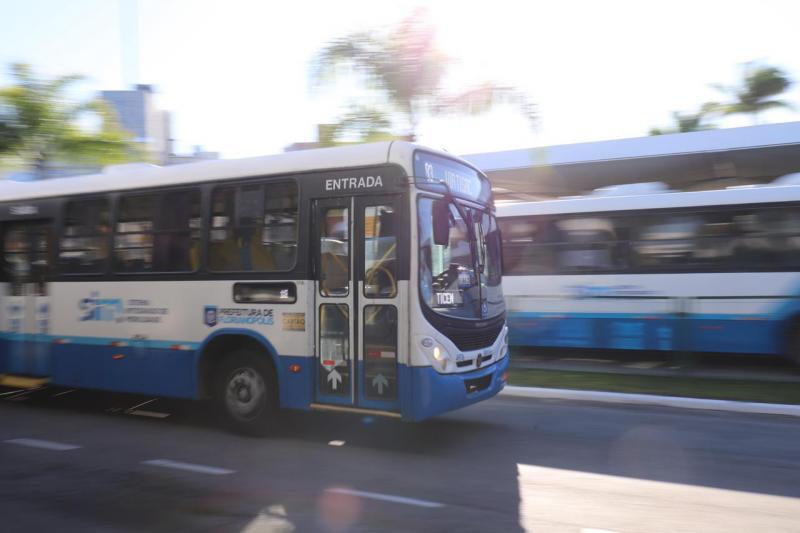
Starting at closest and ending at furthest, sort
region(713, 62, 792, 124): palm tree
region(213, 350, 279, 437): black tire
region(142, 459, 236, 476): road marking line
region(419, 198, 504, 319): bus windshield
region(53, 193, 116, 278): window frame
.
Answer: region(142, 459, 236, 476): road marking line < region(419, 198, 504, 319): bus windshield < region(213, 350, 279, 437): black tire < region(53, 193, 116, 278): window frame < region(713, 62, 792, 124): palm tree

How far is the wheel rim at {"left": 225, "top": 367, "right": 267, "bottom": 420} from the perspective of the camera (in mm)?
7461

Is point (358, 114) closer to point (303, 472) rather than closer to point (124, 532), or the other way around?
point (303, 472)

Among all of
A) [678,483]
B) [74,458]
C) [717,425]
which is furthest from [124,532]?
[717,425]

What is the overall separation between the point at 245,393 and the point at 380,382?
1.79 metres

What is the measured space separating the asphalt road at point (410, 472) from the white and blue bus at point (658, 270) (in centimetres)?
328

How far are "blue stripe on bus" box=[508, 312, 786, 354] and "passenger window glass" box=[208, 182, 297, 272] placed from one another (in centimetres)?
601

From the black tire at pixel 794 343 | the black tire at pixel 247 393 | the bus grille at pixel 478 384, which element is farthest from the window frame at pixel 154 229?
the black tire at pixel 794 343

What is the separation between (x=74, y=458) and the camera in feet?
21.8

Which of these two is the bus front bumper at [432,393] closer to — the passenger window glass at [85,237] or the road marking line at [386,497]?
the road marking line at [386,497]

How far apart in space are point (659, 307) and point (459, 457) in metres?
6.27

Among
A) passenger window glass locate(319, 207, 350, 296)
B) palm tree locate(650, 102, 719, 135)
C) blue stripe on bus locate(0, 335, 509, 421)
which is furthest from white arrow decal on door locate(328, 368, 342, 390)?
palm tree locate(650, 102, 719, 135)

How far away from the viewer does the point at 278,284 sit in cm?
728

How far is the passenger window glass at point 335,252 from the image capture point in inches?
274

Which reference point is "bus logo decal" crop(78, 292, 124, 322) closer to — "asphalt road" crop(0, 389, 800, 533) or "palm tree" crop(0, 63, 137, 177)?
"asphalt road" crop(0, 389, 800, 533)
